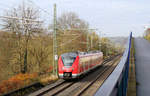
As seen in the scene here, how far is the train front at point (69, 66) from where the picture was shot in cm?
1805

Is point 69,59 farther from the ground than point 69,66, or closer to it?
farther from the ground

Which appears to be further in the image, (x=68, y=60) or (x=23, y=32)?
(x=23, y=32)

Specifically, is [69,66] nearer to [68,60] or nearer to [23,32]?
[68,60]

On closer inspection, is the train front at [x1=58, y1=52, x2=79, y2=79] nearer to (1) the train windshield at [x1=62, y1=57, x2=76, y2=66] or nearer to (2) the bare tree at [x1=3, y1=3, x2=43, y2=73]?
(1) the train windshield at [x1=62, y1=57, x2=76, y2=66]

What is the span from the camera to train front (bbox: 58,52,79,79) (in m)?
18.0

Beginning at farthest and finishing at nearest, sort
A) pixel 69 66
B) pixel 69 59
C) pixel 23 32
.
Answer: pixel 23 32 < pixel 69 59 < pixel 69 66

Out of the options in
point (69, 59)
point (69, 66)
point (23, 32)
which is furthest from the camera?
point (23, 32)

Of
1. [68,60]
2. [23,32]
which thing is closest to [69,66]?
[68,60]

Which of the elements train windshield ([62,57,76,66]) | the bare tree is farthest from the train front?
the bare tree

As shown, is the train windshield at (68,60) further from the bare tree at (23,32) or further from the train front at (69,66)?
the bare tree at (23,32)

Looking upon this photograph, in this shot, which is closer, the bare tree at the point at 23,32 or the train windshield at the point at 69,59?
the train windshield at the point at 69,59

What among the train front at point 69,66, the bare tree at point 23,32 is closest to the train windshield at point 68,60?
the train front at point 69,66

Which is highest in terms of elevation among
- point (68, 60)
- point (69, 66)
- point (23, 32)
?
point (23, 32)

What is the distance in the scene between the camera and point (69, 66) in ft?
59.9
